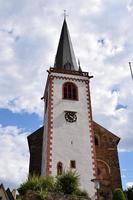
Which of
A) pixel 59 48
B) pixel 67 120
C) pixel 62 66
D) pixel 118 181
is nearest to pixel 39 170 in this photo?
pixel 67 120

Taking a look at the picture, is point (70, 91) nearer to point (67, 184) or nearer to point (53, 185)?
point (67, 184)

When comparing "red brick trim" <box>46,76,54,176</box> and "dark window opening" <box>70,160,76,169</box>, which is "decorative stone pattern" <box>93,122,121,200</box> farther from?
"red brick trim" <box>46,76,54,176</box>

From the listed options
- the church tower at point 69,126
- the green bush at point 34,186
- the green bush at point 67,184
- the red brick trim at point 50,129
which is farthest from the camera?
the church tower at point 69,126

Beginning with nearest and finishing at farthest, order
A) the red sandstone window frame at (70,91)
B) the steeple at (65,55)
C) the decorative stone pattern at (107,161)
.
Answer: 1. the decorative stone pattern at (107,161)
2. the red sandstone window frame at (70,91)
3. the steeple at (65,55)

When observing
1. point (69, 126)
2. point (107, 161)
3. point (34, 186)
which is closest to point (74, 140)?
point (69, 126)

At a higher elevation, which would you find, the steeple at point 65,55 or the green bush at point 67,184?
the steeple at point 65,55

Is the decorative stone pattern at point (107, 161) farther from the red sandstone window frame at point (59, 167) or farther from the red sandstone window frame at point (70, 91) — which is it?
the red sandstone window frame at point (59, 167)

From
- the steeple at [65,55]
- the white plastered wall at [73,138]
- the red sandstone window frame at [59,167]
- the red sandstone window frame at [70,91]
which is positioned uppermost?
the steeple at [65,55]

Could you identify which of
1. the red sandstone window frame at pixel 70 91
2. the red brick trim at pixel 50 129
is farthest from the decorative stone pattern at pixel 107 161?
the red brick trim at pixel 50 129

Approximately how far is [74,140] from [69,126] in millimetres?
1609

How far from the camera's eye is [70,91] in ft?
112

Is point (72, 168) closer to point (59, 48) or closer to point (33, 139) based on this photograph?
point (33, 139)

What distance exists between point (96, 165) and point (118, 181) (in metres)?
3.08

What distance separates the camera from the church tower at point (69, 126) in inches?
1137
